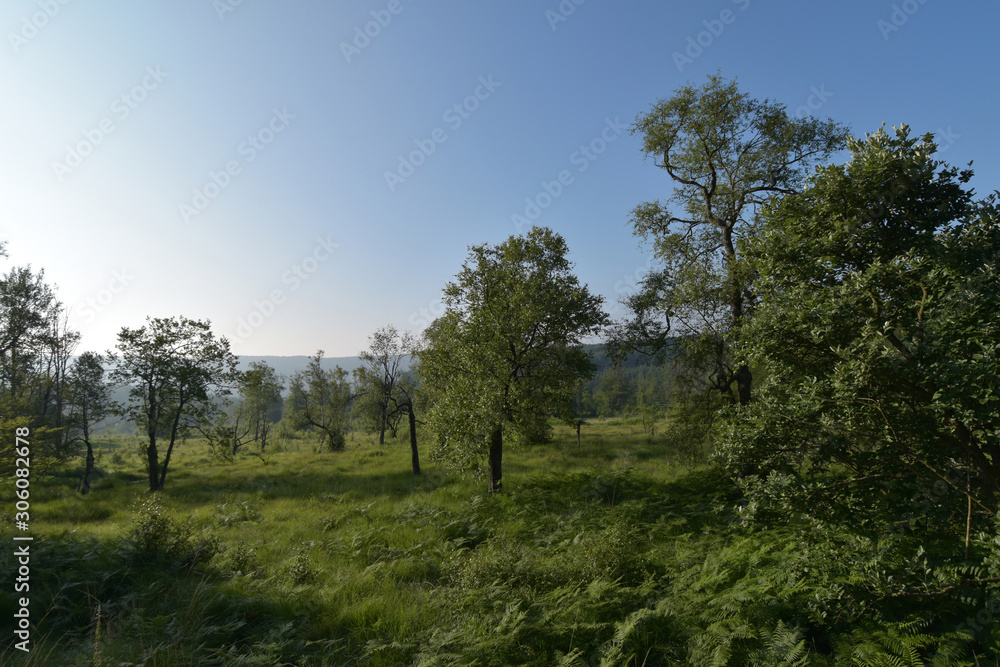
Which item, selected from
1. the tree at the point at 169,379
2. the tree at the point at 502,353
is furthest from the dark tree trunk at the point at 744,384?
the tree at the point at 169,379

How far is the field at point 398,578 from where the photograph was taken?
612 cm

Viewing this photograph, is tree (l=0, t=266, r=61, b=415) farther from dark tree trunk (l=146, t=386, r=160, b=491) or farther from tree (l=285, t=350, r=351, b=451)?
tree (l=285, t=350, r=351, b=451)

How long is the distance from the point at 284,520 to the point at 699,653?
55.8 feet

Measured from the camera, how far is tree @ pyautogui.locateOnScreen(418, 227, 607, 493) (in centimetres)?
1609

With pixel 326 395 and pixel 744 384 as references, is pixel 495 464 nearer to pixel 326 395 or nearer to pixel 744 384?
pixel 744 384

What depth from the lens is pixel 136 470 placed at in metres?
34.1

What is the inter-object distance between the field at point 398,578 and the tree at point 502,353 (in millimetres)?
2895

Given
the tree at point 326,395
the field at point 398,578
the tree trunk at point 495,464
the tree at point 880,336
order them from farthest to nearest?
1. the tree at point 326,395
2. the tree trunk at point 495,464
3. the field at point 398,578
4. the tree at point 880,336

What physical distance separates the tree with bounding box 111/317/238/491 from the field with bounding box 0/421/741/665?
8597mm

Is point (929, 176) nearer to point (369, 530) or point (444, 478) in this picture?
point (369, 530)

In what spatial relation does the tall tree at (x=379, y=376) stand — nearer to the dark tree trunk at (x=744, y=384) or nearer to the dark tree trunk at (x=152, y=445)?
the dark tree trunk at (x=152, y=445)

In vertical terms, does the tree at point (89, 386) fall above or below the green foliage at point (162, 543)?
above

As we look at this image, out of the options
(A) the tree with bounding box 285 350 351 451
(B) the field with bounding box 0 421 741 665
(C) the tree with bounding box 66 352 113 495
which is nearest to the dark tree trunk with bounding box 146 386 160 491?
(B) the field with bounding box 0 421 741 665

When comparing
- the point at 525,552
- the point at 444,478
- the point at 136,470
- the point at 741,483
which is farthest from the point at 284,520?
the point at 136,470
